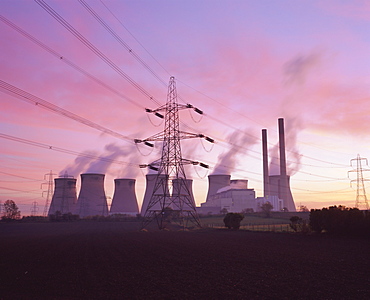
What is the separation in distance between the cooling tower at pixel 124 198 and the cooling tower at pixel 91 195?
12.2 ft

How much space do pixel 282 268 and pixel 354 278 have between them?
2.69 m

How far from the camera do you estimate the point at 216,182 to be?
95.2 meters

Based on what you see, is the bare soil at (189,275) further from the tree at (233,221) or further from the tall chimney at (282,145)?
the tall chimney at (282,145)

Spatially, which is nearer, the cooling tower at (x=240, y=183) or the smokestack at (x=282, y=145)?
the smokestack at (x=282, y=145)

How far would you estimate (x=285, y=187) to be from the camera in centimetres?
7838

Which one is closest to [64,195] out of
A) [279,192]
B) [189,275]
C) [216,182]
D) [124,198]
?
[124,198]

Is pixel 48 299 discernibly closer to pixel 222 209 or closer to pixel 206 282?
pixel 206 282

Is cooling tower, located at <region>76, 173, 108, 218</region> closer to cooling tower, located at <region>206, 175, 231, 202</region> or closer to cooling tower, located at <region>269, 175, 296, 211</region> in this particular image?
cooling tower, located at <region>206, 175, 231, 202</region>

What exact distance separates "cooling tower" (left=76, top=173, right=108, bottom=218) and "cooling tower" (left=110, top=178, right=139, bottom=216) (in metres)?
3.71

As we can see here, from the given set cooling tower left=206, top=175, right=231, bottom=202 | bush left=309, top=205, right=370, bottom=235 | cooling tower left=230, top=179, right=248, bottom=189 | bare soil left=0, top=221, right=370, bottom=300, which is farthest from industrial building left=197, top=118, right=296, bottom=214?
bare soil left=0, top=221, right=370, bottom=300

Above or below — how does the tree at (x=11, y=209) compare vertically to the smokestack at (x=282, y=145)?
below

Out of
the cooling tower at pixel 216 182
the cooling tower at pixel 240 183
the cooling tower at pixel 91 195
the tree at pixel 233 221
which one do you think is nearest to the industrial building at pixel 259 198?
the cooling tower at pixel 216 182

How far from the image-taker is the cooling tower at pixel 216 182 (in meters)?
93.2

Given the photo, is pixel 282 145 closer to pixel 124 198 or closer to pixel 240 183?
pixel 240 183
